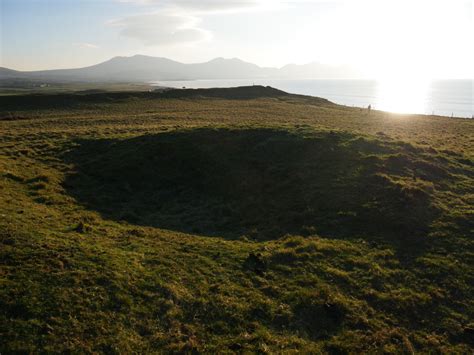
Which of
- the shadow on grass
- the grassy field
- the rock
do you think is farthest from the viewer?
the shadow on grass

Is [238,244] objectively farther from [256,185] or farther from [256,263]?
[256,185]

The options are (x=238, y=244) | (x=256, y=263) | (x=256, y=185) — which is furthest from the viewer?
(x=256, y=185)

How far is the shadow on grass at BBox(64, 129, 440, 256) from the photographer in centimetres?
1939

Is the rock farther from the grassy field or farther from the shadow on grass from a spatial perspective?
the shadow on grass

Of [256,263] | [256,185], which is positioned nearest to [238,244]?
[256,263]

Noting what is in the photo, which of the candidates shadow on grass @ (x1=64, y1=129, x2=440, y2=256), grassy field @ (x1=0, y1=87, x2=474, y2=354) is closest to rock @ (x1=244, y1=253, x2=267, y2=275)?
grassy field @ (x1=0, y1=87, x2=474, y2=354)

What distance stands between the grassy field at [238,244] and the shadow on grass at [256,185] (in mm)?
125

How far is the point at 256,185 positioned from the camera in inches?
974

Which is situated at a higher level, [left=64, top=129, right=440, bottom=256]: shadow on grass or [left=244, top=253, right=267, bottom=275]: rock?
[left=64, top=129, right=440, bottom=256]: shadow on grass

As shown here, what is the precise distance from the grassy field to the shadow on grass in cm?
13

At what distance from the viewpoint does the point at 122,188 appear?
85.6 feet

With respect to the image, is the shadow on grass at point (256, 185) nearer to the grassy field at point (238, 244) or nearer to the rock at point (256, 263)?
the grassy field at point (238, 244)

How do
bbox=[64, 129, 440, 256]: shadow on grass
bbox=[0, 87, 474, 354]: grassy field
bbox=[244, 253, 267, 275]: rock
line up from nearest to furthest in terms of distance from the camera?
1. bbox=[0, 87, 474, 354]: grassy field
2. bbox=[244, 253, 267, 275]: rock
3. bbox=[64, 129, 440, 256]: shadow on grass

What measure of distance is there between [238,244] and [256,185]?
25.1 feet
